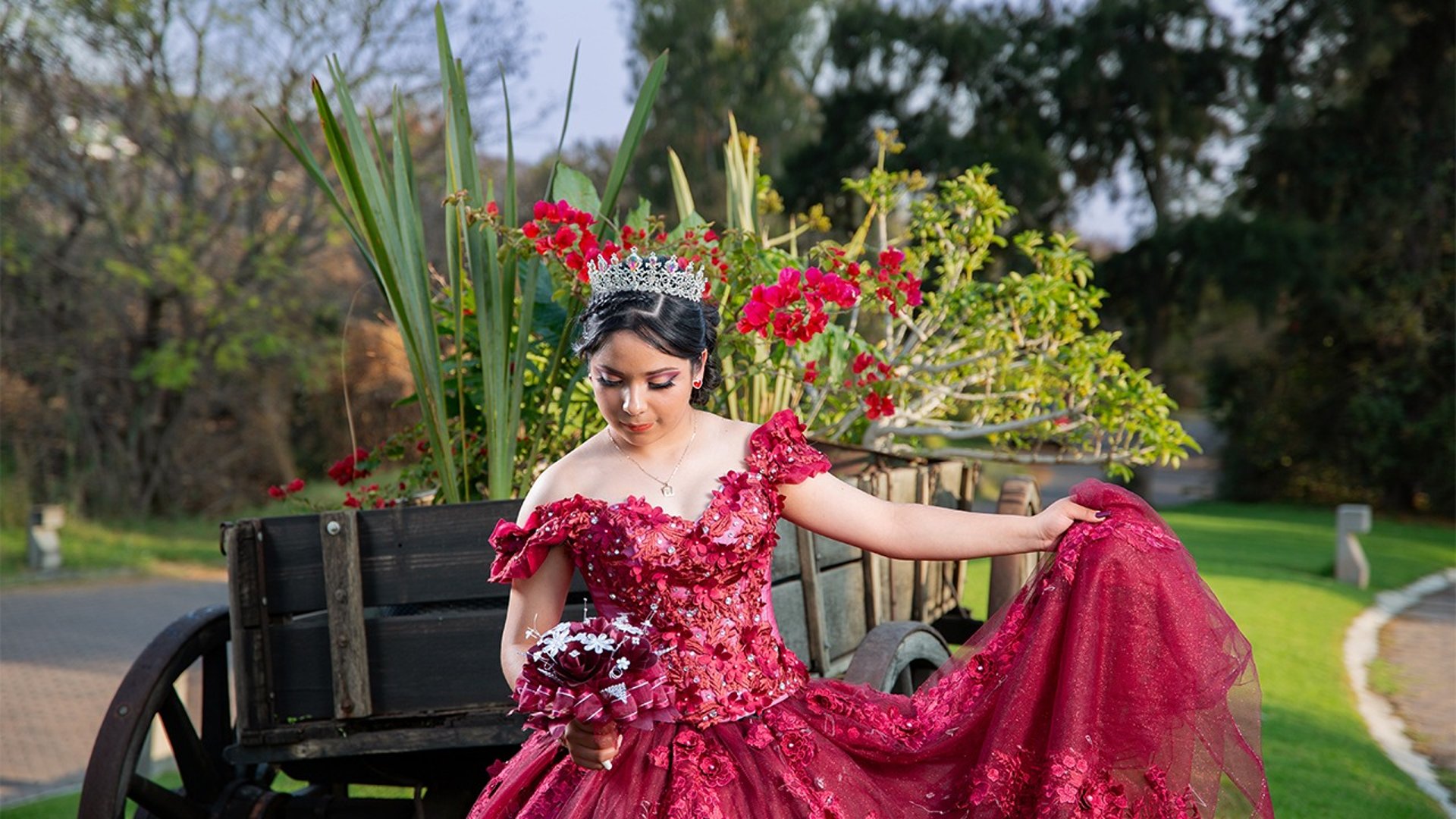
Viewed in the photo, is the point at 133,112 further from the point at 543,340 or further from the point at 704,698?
the point at 704,698

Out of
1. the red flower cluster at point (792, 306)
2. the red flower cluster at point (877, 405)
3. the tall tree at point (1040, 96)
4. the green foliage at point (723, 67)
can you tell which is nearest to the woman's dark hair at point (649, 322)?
the red flower cluster at point (792, 306)

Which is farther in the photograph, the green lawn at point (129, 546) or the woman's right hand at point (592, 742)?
the green lawn at point (129, 546)

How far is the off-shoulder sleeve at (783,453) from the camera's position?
2441mm

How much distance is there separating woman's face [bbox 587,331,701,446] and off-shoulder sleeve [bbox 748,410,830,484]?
18 centimetres

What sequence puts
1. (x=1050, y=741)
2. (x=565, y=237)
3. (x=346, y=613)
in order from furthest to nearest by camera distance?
(x=565, y=237), (x=346, y=613), (x=1050, y=741)

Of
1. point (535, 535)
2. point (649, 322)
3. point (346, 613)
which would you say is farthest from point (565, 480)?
point (346, 613)

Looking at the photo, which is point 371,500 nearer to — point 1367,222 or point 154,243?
point 154,243

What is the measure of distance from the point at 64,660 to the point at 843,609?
698 cm

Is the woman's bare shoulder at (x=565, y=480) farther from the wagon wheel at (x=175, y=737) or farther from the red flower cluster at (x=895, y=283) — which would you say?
the red flower cluster at (x=895, y=283)

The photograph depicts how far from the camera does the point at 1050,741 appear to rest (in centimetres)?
221

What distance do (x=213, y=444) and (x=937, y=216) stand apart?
12.2 meters

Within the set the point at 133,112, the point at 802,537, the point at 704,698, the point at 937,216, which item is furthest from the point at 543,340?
the point at 133,112

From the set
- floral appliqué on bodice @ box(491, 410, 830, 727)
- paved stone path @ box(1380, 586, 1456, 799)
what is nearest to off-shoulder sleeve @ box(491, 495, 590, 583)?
floral appliqué on bodice @ box(491, 410, 830, 727)

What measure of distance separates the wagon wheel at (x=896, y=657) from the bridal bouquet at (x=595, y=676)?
51.9 inches
